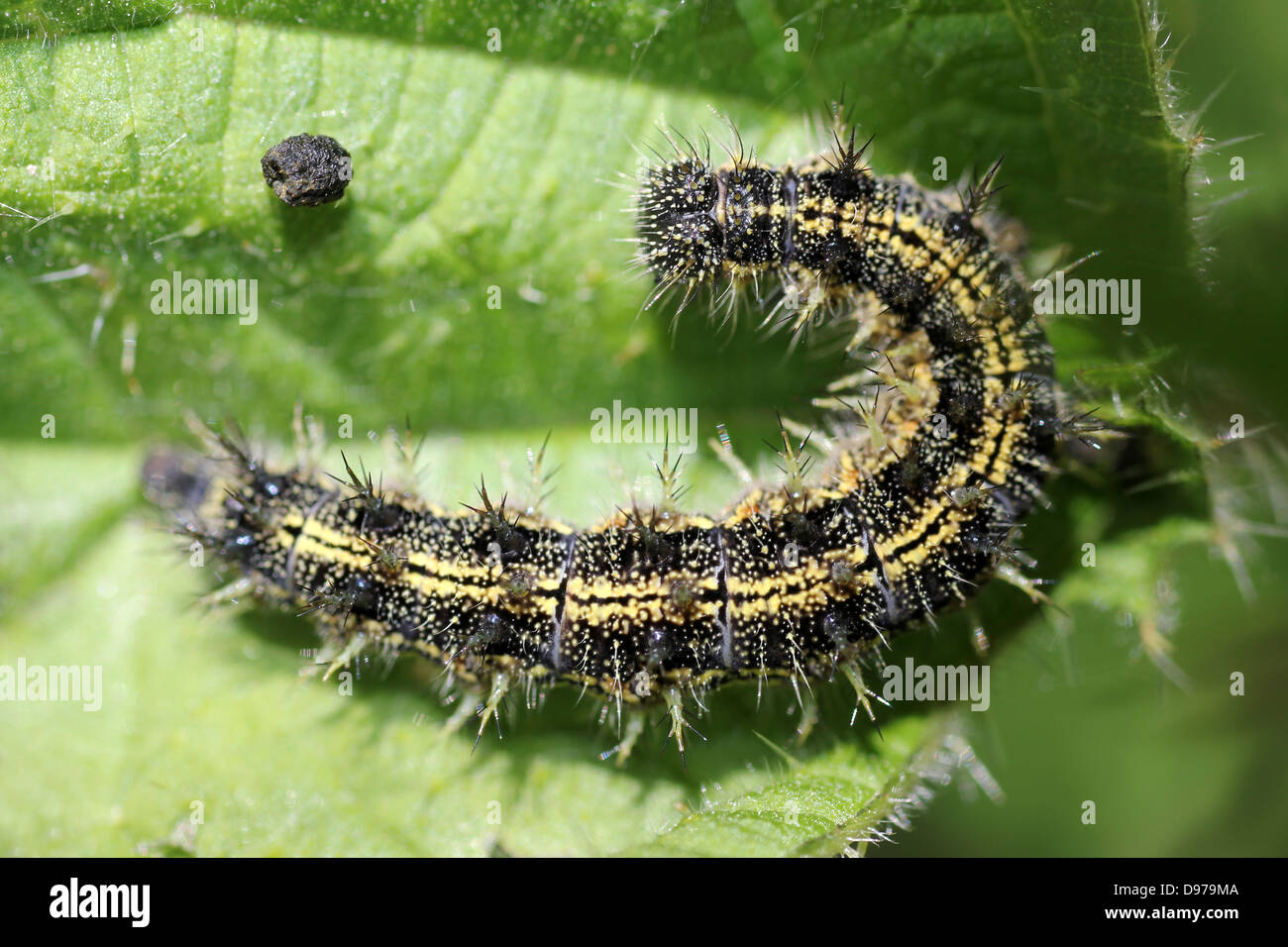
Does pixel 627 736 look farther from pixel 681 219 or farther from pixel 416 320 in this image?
pixel 681 219

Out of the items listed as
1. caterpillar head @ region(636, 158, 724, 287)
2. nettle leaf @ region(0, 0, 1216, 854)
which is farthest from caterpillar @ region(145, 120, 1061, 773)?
nettle leaf @ region(0, 0, 1216, 854)

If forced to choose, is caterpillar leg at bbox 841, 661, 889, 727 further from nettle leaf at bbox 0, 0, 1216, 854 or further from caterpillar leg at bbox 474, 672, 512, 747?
caterpillar leg at bbox 474, 672, 512, 747

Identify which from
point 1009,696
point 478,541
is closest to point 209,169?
point 478,541

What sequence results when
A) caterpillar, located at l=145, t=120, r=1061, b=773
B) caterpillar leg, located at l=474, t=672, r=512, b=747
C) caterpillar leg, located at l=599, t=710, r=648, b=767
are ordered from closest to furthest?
caterpillar, located at l=145, t=120, r=1061, b=773, caterpillar leg, located at l=474, t=672, r=512, b=747, caterpillar leg, located at l=599, t=710, r=648, b=767

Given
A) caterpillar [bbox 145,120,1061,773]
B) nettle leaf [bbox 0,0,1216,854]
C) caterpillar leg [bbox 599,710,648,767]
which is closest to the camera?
nettle leaf [bbox 0,0,1216,854]

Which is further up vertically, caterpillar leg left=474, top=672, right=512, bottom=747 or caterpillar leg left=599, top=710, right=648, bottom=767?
caterpillar leg left=474, top=672, right=512, bottom=747

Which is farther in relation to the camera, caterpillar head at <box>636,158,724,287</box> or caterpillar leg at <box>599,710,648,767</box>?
caterpillar leg at <box>599,710,648,767</box>

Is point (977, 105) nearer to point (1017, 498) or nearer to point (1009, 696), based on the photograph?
point (1017, 498)
